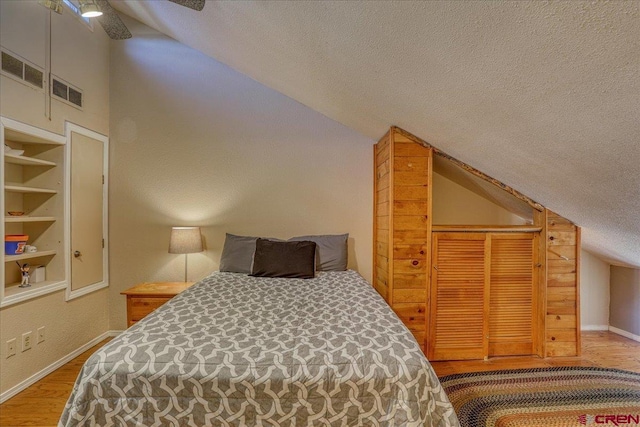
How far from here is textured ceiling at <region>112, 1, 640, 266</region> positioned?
3.28 feet

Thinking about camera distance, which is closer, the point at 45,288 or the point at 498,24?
the point at 498,24

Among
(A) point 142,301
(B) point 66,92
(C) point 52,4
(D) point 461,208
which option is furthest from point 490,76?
(B) point 66,92

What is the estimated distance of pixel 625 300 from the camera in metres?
3.04

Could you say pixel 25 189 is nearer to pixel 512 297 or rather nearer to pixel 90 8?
pixel 90 8

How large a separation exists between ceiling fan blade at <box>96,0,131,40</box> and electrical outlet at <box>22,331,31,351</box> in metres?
2.15

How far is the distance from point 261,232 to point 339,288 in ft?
4.04

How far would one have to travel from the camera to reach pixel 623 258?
9.00 ft

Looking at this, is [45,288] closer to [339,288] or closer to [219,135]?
[219,135]

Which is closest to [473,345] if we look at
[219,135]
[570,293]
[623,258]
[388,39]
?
[570,293]

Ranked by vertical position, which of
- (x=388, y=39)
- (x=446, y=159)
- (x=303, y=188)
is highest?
(x=388, y=39)

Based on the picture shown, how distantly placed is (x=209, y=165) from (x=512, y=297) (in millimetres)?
3029

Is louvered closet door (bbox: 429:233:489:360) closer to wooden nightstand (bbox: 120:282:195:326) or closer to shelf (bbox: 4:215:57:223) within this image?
wooden nightstand (bbox: 120:282:195:326)

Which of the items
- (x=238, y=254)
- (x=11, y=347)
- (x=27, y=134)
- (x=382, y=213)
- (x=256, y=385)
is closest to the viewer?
(x=256, y=385)

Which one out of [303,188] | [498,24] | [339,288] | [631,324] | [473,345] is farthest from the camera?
[303,188]
